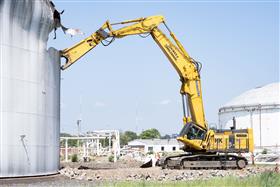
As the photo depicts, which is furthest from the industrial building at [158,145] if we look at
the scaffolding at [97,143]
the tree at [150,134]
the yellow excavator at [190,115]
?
the yellow excavator at [190,115]

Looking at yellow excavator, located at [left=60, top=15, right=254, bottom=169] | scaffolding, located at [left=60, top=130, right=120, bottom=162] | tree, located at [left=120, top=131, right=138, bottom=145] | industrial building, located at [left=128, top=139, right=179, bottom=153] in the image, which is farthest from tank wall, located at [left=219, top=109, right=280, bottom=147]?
tree, located at [left=120, top=131, right=138, bottom=145]

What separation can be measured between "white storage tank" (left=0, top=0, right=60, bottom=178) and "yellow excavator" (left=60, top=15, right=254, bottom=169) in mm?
5064

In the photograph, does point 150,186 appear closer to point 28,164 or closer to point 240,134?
point 28,164

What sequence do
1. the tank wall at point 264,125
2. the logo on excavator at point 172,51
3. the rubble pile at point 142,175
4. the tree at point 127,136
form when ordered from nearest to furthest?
the rubble pile at point 142,175
the logo on excavator at point 172,51
the tank wall at point 264,125
the tree at point 127,136

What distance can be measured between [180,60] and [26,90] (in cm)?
1147

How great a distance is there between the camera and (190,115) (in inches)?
1299

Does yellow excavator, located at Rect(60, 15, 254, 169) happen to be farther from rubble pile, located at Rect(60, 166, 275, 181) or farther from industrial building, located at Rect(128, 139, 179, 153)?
industrial building, located at Rect(128, 139, 179, 153)

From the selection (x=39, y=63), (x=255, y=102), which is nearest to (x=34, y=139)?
(x=39, y=63)

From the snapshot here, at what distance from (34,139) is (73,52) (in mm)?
8012

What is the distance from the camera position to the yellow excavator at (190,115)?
1267 inches

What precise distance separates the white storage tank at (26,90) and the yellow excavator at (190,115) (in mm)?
5064

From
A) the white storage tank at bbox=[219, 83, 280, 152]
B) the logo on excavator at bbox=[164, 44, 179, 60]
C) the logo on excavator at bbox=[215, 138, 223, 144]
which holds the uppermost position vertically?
the logo on excavator at bbox=[164, 44, 179, 60]

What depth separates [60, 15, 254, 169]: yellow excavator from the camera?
32.2 metres

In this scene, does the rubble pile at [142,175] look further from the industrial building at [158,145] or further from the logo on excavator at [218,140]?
the industrial building at [158,145]
